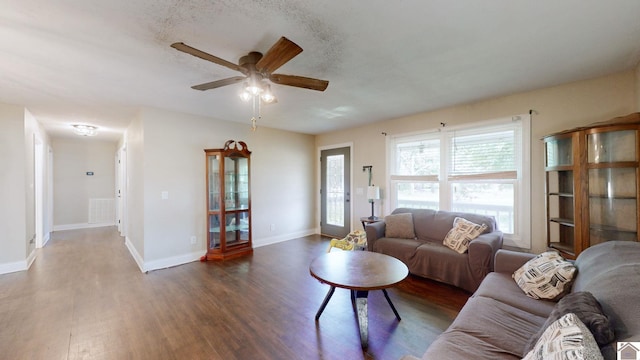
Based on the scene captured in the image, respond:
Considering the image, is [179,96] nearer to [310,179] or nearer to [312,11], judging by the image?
[312,11]

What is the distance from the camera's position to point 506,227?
136 inches

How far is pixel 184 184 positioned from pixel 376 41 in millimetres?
3583

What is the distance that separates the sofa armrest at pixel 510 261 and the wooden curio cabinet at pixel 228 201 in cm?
374

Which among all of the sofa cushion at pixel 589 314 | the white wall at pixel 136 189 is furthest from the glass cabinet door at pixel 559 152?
the white wall at pixel 136 189

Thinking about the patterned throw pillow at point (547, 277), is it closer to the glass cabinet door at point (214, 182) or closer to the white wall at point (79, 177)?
the glass cabinet door at point (214, 182)

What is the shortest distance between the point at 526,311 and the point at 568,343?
1051 mm

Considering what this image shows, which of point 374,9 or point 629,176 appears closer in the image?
point 374,9

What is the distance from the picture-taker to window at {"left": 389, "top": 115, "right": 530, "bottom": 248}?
10.8ft

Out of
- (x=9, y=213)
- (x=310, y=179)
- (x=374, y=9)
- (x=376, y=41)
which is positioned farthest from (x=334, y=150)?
(x=9, y=213)

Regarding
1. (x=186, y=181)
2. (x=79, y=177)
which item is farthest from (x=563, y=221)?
(x=79, y=177)

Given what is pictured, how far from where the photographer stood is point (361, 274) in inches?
86.4

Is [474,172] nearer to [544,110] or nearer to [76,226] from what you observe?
[544,110]

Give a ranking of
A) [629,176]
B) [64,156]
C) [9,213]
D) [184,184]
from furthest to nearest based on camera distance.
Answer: [64,156] → [184,184] → [9,213] → [629,176]

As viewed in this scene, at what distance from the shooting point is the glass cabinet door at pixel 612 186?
2.35 m
